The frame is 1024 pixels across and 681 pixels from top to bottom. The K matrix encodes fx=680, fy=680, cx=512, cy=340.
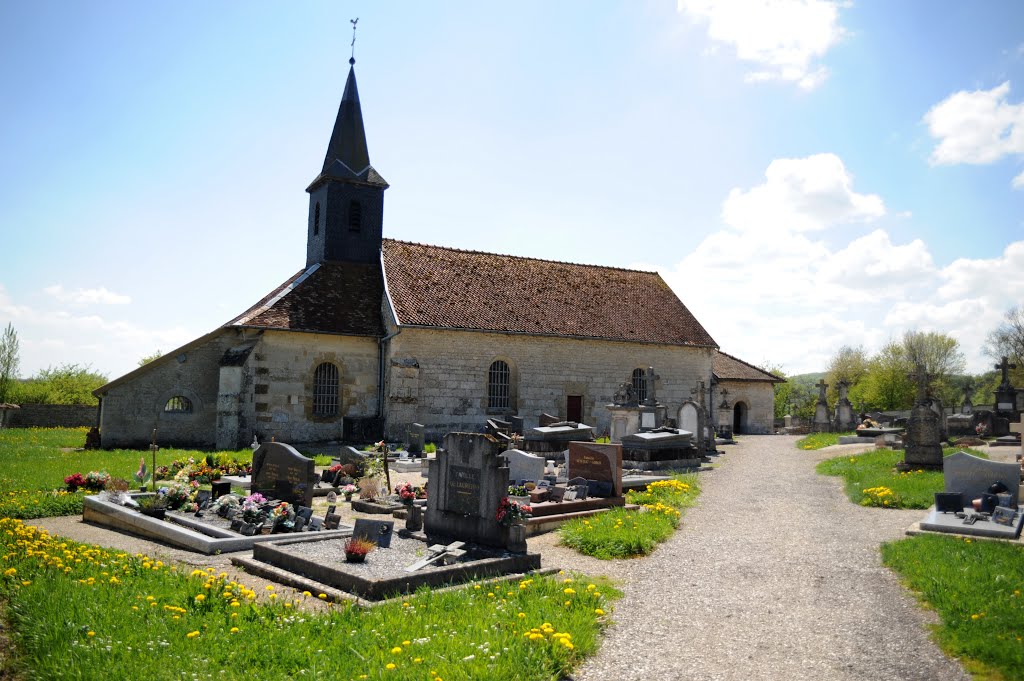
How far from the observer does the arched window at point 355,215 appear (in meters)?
28.7

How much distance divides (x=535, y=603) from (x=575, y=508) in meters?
5.50

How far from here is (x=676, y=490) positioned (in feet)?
46.3

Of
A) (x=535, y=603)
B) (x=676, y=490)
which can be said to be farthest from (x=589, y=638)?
(x=676, y=490)

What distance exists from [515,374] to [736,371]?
50.6ft

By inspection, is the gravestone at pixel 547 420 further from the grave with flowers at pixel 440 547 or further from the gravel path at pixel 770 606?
the grave with flowers at pixel 440 547

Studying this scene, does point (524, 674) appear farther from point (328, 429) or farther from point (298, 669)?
point (328, 429)

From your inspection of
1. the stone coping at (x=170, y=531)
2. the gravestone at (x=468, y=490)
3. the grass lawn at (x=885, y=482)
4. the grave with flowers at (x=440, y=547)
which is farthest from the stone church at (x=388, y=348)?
the grave with flowers at (x=440, y=547)

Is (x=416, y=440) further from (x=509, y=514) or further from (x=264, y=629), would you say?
(x=264, y=629)

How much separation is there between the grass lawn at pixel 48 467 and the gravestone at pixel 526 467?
7970mm

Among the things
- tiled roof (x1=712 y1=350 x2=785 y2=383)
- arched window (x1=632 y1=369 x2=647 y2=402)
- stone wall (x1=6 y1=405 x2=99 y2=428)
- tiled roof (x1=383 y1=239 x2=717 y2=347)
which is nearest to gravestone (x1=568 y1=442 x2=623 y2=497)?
tiled roof (x1=383 y1=239 x2=717 y2=347)

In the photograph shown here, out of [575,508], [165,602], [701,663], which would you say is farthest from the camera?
[575,508]

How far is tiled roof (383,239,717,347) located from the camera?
25980mm

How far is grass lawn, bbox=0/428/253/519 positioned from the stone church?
89.2 inches

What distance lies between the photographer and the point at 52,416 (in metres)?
34.6
